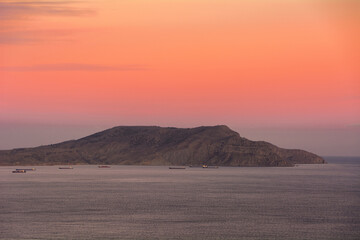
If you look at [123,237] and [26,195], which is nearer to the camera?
[123,237]

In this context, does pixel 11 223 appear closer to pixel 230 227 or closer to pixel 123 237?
pixel 123 237

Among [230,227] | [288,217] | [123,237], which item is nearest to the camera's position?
[123,237]

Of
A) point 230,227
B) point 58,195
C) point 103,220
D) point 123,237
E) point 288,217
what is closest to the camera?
point 123,237

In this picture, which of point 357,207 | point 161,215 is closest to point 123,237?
point 161,215

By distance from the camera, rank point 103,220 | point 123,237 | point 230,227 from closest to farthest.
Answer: point 123,237
point 230,227
point 103,220

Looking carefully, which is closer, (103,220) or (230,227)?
(230,227)

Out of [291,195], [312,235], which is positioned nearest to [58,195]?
[291,195]

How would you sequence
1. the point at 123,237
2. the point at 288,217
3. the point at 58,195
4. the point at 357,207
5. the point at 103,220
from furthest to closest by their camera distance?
the point at 58,195
the point at 357,207
the point at 288,217
the point at 103,220
the point at 123,237

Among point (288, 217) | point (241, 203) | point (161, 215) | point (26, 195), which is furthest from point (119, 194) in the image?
point (288, 217)

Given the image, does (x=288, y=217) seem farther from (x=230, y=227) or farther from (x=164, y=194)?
(x=164, y=194)
